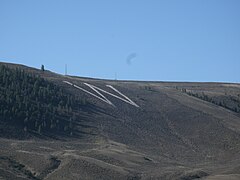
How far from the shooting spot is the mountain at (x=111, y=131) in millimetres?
68188

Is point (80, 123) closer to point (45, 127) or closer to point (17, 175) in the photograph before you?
point (45, 127)

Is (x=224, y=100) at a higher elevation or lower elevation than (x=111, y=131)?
higher

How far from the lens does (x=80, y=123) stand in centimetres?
10106

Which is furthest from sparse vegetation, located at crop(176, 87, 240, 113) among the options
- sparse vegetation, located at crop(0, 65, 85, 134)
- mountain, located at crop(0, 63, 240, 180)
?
sparse vegetation, located at crop(0, 65, 85, 134)

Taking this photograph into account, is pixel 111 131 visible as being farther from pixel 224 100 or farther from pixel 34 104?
pixel 224 100

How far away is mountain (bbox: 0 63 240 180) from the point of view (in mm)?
68188

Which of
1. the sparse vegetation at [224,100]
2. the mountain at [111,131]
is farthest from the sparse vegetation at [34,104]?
the sparse vegetation at [224,100]

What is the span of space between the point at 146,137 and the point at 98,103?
62.4 feet

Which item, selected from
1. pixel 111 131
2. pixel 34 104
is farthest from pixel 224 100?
pixel 34 104

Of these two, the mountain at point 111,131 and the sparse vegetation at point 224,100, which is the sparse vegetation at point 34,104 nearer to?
the mountain at point 111,131

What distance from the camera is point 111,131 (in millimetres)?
98438

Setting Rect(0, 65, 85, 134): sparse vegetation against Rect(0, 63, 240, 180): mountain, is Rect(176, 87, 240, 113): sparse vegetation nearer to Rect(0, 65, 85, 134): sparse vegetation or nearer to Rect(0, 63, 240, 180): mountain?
Rect(0, 63, 240, 180): mountain

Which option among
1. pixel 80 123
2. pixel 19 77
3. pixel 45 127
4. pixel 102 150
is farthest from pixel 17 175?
pixel 19 77

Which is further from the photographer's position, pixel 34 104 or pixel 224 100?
pixel 224 100
